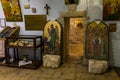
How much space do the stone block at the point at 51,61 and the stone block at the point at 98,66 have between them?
1.00m

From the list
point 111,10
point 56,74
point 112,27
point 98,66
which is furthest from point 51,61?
point 111,10

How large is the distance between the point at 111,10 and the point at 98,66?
164cm

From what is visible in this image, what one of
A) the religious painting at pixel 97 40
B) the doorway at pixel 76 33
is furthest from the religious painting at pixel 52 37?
the doorway at pixel 76 33

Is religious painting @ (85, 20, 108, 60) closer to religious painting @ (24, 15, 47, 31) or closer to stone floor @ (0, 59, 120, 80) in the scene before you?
stone floor @ (0, 59, 120, 80)

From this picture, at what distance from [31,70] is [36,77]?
2.00 feet

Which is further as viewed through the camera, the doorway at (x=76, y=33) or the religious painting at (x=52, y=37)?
the doorway at (x=76, y=33)

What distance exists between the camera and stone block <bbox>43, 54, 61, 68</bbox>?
196 inches

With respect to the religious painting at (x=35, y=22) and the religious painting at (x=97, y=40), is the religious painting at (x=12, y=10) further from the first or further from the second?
Result: the religious painting at (x=97, y=40)

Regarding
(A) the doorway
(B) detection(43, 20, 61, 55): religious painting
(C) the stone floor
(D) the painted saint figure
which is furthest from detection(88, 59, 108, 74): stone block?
(A) the doorway

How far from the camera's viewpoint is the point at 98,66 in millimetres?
4512

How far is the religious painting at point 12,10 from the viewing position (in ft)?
17.9

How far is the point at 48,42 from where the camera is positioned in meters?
5.18

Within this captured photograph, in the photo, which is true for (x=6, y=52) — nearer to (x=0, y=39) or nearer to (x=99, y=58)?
(x=0, y=39)

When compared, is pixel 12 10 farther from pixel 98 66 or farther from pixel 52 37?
pixel 98 66
